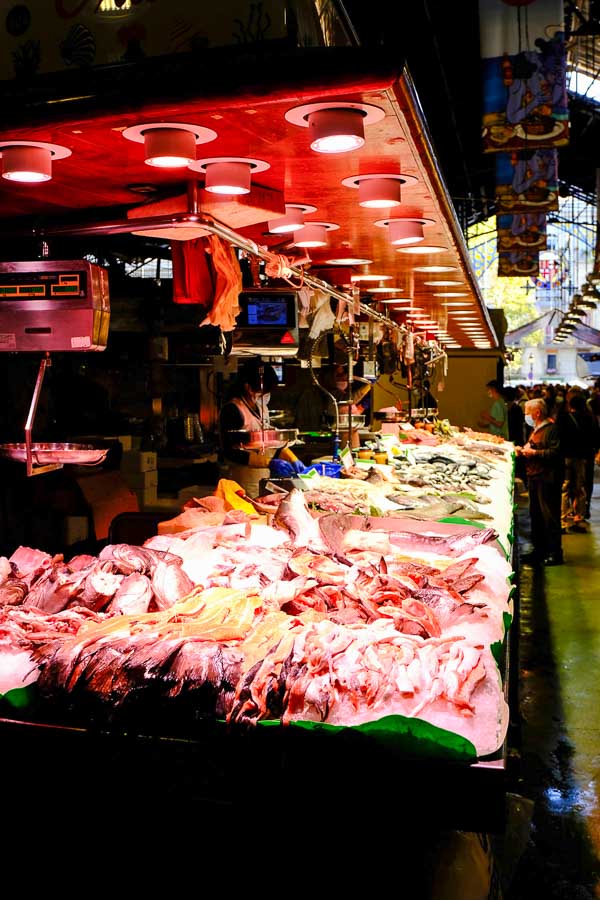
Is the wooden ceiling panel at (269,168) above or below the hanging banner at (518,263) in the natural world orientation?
below

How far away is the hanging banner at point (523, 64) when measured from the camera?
11.2m

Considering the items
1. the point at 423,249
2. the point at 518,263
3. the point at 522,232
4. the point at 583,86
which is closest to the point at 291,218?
the point at 423,249

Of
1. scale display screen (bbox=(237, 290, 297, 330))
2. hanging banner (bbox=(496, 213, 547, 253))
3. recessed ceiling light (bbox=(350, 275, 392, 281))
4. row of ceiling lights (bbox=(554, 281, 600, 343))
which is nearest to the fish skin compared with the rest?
scale display screen (bbox=(237, 290, 297, 330))

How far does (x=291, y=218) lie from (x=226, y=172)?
135 centimetres

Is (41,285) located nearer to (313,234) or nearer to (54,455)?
(54,455)

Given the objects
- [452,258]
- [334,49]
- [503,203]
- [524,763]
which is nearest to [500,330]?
[503,203]

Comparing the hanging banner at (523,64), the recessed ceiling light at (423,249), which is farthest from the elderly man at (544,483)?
the recessed ceiling light at (423,249)

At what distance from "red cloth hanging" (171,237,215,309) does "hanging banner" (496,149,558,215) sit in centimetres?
1149

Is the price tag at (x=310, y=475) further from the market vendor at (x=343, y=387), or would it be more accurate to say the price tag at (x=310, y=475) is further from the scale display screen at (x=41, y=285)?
the scale display screen at (x=41, y=285)

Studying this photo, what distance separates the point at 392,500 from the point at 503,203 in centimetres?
1135

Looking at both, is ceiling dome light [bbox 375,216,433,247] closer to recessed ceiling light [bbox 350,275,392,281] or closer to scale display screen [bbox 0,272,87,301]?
scale display screen [bbox 0,272,87,301]

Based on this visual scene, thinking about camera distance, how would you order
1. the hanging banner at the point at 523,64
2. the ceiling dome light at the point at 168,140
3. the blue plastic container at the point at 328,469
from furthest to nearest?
the hanging banner at the point at 523,64 → the blue plastic container at the point at 328,469 → the ceiling dome light at the point at 168,140

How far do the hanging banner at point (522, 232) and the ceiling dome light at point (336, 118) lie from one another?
16.3 m

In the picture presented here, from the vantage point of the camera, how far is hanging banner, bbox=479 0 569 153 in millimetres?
Result: 11195
